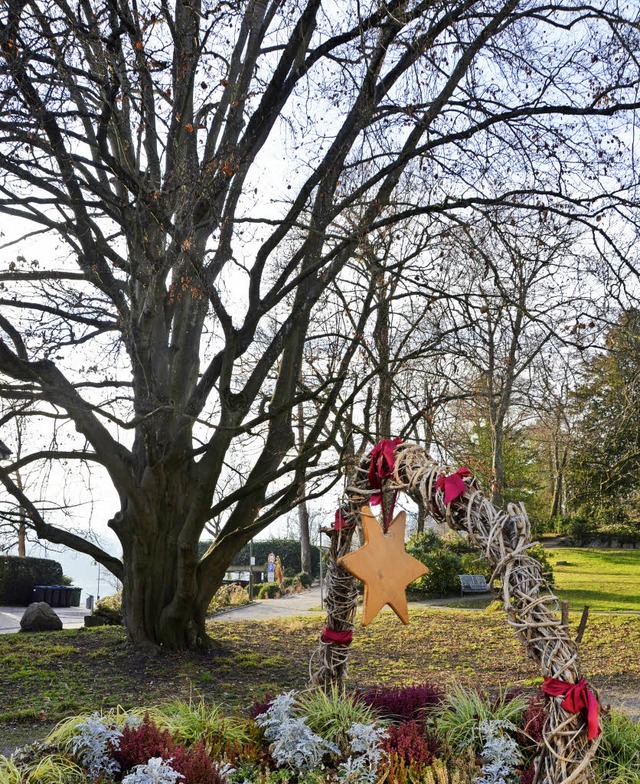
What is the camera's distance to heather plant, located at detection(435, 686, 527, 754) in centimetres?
422

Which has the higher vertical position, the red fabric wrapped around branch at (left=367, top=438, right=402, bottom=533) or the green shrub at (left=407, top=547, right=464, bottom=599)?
the red fabric wrapped around branch at (left=367, top=438, right=402, bottom=533)

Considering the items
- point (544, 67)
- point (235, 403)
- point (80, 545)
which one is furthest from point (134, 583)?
point (544, 67)

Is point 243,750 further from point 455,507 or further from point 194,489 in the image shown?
point 194,489

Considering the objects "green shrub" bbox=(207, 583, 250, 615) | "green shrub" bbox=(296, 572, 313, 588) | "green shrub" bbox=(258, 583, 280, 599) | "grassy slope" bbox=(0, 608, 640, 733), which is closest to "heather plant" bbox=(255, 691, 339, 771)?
"grassy slope" bbox=(0, 608, 640, 733)

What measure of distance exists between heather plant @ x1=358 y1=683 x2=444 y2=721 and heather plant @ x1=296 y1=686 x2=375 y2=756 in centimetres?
18

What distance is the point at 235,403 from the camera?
28.2 ft

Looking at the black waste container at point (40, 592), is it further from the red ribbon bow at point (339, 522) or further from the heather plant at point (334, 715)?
the red ribbon bow at point (339, 522)

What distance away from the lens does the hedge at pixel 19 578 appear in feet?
65.7

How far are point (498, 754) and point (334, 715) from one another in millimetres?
916

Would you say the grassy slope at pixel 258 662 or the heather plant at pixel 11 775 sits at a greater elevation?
the heather plant at pixel 11 775

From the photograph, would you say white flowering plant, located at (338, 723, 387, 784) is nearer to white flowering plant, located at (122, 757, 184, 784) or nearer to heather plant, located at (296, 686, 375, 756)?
heather plant, located at (296, 686, 375, 756)

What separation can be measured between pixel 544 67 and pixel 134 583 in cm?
798

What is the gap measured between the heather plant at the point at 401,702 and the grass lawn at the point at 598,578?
11332 mm

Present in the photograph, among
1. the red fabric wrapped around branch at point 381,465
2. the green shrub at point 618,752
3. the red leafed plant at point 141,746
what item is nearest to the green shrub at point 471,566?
the green shrub at point 618,752
